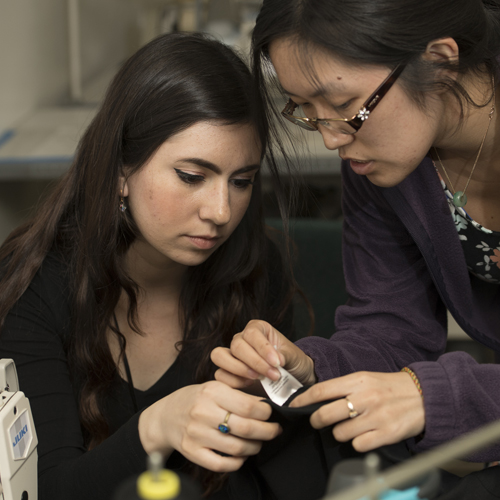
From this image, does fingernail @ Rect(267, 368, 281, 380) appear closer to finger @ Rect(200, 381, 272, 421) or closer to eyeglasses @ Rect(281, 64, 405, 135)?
finger @ Rect(200, 381, 272, 421)

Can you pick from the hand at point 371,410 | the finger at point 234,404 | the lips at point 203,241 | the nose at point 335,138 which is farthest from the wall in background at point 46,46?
the hand at point 371,410

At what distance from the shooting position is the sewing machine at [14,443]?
0.76 meters

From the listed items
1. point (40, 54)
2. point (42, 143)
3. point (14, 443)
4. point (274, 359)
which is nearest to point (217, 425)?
point (274, 359)

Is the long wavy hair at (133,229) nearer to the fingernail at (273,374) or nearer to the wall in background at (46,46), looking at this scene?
the fingernail at (273,374)

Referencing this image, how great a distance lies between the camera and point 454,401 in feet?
2.60

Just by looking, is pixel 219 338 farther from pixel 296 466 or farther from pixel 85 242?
pixel 296 466

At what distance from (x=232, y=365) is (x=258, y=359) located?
0.16 feet

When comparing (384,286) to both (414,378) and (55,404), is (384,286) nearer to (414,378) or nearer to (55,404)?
(414,378)

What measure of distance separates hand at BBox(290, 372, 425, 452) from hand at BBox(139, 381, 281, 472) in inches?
3.0

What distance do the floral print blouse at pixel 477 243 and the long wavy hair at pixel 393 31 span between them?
0.25 metres

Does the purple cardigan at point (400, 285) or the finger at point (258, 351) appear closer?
the finger at point (258, 351)

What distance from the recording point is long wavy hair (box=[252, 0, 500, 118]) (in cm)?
82

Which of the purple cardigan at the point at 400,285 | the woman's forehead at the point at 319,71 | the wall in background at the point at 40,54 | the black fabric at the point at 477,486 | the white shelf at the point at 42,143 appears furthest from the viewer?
the wall in background at the point at 40,54

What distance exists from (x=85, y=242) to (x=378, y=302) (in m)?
0.56
